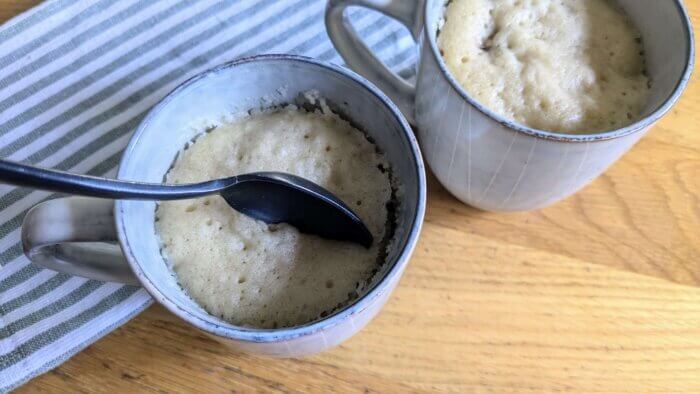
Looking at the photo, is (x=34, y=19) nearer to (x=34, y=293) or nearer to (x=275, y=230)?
(x=34, y=293)

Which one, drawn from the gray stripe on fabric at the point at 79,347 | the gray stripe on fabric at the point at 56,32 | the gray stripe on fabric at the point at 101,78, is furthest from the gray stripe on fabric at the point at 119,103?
the gray stripe on fabric at the point at 79,347

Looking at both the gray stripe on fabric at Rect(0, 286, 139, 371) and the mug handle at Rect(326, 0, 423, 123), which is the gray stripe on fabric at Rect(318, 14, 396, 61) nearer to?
the mug handle at Rect(326, 0, 423, 123)

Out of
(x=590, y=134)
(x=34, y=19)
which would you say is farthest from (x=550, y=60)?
(x=34, y=19)

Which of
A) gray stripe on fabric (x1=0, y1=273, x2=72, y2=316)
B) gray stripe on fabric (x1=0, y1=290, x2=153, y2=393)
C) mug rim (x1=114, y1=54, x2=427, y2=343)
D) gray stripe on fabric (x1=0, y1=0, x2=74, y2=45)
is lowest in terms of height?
gray stripe on fabric (x1=0, y1=290, x2=153, y2=393)

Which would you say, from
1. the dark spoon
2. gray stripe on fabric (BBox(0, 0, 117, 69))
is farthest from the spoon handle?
gray stripe on fabric (BBox(0, 0, 117, 69))

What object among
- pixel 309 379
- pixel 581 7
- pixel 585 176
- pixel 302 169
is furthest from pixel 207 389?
pixel 581 7

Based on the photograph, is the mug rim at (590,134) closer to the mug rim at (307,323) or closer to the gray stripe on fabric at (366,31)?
the mug rim at (307,323)

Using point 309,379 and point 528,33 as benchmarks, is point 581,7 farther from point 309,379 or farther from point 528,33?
point 309,379
